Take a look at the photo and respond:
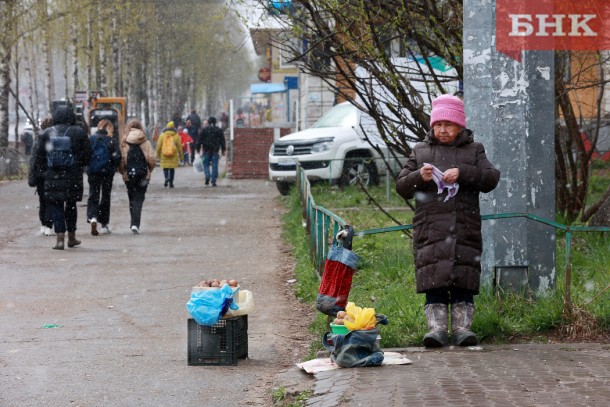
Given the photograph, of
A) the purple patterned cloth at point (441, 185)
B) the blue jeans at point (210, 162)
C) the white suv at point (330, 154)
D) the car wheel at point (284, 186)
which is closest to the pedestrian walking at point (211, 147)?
the blue jeans at point (210, 162)

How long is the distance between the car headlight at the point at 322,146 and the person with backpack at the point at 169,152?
605 centimetres

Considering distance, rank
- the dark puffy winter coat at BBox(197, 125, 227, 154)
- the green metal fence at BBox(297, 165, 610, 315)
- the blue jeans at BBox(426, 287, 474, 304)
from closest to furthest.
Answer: the blue jeans at BBox(426, 287, 474, 304) → the green metal fence at BBox(297, 165, 610, 315) → the dark puffy winter coat at BBox(197, 125, 227, 154)

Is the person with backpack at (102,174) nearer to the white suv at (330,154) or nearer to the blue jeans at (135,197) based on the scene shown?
the blue jeans at (135,197)

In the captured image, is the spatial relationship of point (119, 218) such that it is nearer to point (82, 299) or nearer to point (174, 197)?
point (174, 197)

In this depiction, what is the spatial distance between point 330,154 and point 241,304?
1600 cm

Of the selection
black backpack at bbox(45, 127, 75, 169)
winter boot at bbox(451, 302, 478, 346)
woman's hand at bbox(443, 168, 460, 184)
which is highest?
woman's hand at bbox(443, 168, 460, 184)

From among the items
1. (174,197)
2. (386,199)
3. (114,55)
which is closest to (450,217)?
(386,199)

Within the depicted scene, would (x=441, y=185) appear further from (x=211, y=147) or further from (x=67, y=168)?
(x=211, y=147)

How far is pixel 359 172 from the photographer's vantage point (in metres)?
23.0

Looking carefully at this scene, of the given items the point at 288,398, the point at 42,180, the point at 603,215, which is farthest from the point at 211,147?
the point at 288,398

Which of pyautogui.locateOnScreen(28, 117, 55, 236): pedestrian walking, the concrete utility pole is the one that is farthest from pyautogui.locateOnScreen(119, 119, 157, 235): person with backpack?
the concrete utility pole

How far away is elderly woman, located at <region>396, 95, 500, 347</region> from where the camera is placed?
A: 7.69 metres

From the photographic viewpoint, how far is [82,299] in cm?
1115

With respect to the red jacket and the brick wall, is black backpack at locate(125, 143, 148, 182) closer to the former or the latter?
the brick wall
